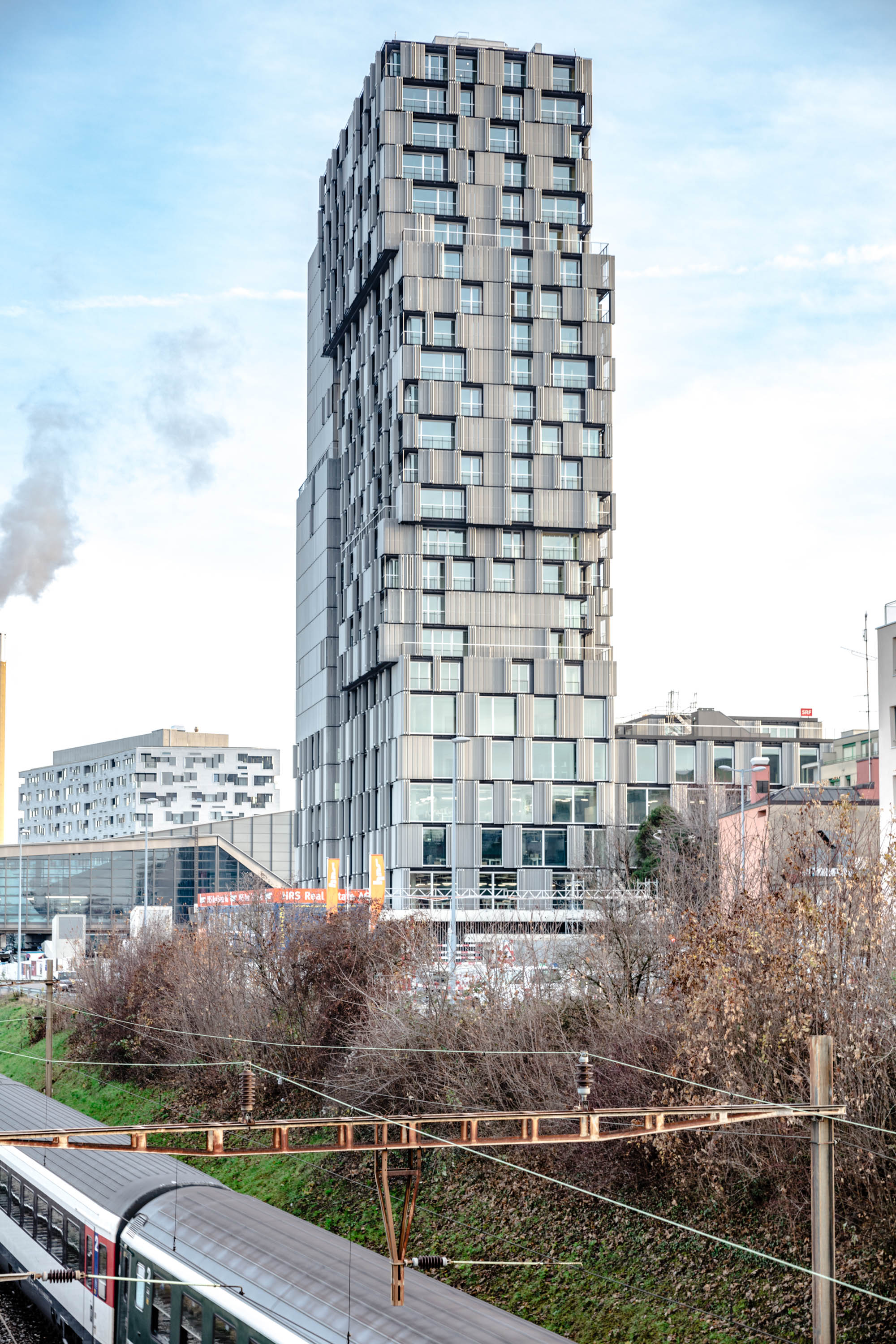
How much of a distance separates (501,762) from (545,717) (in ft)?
13.9

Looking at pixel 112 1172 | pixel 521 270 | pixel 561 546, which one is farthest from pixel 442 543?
pixel 112 1172

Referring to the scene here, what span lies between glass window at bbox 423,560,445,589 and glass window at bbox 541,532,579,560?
690 centimetres

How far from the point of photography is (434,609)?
9312 centimetres

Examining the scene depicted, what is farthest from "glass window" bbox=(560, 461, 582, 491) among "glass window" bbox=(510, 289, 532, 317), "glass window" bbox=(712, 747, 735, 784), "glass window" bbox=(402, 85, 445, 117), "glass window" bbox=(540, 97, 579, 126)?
"glass window" bbox=(402, 85, 445, 117)

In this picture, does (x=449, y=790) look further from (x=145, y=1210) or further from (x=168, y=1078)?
(x=145, y=1210)

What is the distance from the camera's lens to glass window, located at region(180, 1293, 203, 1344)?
18.5m

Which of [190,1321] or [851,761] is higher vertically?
[851,761]

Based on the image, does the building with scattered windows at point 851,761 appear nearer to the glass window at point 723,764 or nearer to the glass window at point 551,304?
the glass window at point 723,764

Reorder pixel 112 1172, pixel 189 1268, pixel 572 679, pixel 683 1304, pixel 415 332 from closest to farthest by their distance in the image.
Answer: pixel 189 1268 → pixel 683 1304 → pixel 112 1172 → pixel 572 679 → pixel 415 332

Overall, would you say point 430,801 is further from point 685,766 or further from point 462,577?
point 685,766

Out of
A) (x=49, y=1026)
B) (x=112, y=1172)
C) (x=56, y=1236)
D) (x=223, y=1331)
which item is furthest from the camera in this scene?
(x=49, y=1026)

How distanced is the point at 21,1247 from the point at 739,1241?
1325 centimetres

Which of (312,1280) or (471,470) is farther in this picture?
(471,470)

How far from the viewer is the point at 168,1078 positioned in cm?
4241
